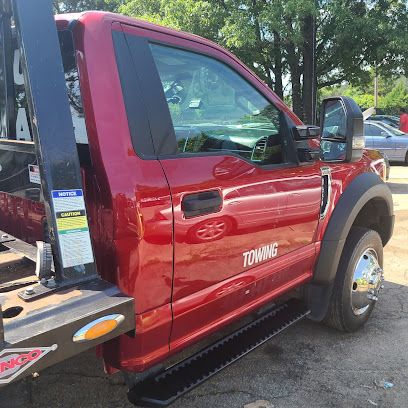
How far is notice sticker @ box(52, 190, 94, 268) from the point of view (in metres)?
1.81

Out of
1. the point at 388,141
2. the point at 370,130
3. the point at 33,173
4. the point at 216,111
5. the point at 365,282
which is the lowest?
the point at 365,282

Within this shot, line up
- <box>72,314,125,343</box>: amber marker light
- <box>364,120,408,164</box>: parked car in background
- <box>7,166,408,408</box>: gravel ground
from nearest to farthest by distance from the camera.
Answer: <box>72,314,125,343</box>: amber marker light < <box>7,166,408,408</box>: gravel ground < <box>364,120,408,164</box>: parked car in background

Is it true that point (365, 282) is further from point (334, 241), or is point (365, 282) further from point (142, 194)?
point (142, 194)

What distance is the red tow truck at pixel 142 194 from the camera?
180cm

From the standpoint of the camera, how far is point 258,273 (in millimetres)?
2645

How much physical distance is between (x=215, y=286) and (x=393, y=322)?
7.16ft

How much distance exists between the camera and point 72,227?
183cm

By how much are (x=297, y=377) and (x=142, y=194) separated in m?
1.84

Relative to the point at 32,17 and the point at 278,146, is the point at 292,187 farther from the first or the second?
the point at 32,17

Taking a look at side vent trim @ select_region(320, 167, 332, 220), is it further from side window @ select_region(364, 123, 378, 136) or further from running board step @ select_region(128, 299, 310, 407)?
side window @ select_region(364, 123, 378, 136)

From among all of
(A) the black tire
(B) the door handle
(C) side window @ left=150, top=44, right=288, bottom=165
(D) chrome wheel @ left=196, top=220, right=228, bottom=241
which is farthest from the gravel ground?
(C) side window @ left=150, top=44, right=288, bottom=165

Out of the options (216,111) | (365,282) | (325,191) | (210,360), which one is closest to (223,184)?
(216,111)

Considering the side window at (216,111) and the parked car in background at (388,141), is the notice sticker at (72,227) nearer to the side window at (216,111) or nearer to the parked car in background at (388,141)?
the side window at (216,111)

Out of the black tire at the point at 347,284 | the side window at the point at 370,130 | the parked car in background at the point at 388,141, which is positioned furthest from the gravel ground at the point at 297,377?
the side window at the point at 370,130
